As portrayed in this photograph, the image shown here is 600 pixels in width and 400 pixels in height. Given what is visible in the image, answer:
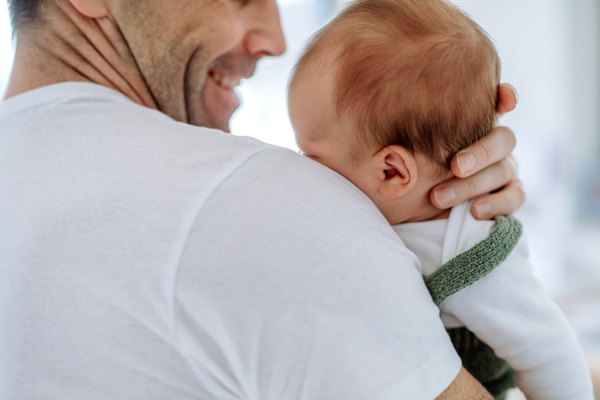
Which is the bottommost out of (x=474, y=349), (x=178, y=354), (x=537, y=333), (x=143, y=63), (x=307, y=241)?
(x=474, y=349)

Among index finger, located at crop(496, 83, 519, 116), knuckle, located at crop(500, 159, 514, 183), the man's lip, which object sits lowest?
knuckle, located at crop(500, 159, 514, 183)

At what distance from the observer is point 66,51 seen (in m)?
0.86

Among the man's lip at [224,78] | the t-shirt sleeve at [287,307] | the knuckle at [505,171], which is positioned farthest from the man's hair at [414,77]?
the man's lip at [224,78]

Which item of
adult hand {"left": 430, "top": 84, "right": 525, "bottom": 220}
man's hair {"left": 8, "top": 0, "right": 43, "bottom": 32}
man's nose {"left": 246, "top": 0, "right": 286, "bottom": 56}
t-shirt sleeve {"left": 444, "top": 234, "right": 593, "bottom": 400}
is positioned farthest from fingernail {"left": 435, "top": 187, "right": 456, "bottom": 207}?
man's hair {"left": 8, "top": 0, "right": 43, "bottom": 32}

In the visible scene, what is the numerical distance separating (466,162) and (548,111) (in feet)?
9.57

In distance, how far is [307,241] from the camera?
19.9 inches

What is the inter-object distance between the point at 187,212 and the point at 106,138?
208 millimetres

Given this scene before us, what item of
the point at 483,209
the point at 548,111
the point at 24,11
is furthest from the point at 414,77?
the point at 548,111

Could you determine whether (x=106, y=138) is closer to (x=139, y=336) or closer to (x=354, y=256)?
(x=139, y=336)

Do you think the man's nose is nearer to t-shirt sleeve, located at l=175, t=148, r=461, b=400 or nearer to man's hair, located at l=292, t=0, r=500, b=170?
man's hair, located at l=292, t=0, r=500, b=170

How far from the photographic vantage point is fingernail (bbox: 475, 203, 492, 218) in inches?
30.9

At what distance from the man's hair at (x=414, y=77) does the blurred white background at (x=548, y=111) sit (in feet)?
7.11

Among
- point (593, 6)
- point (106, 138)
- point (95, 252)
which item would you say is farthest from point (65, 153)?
point (593, 6)

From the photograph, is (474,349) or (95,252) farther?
(474,349)
